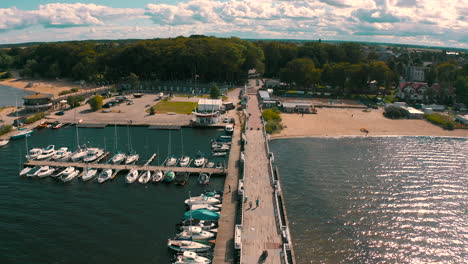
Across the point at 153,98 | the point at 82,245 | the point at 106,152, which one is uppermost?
the point at 153,98

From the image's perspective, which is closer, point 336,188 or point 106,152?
point 336,188

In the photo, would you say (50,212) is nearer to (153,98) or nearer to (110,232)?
(110,232)

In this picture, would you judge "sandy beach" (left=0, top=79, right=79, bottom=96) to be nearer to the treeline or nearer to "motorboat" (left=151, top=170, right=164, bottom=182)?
the treeline

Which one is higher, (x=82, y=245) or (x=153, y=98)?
(x=153, y=98)

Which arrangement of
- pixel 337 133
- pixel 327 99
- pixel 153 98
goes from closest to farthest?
pixel 337 133 < pixel 153 98 < pixel 327 99

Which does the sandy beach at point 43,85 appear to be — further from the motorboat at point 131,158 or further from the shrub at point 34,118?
the motorboat at point 131,158

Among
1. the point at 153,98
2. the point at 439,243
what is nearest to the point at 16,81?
the point at 153,98

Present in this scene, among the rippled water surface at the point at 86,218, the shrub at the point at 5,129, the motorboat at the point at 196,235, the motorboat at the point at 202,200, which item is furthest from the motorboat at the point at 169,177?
the shrub at the point at 5,129
